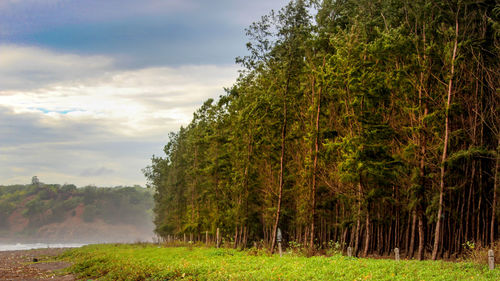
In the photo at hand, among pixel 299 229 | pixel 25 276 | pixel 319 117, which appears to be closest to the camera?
pixel 25 276

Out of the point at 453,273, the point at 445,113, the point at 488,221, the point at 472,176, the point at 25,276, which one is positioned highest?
the point at 445,113

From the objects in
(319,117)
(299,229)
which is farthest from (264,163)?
(319,117)

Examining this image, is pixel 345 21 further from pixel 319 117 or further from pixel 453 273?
pixel 453 273

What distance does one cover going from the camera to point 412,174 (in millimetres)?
24484

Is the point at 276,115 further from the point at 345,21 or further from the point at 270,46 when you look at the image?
the point at 345,21

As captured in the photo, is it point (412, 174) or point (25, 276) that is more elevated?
point (412, 174)

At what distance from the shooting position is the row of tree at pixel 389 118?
23.8 meters

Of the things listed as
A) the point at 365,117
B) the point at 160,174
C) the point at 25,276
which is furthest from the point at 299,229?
the point at 160,174

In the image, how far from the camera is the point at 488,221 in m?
25.2

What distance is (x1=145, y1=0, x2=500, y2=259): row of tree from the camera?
939 inches

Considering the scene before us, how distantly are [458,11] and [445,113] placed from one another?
5.83 meters

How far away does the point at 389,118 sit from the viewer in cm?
2664

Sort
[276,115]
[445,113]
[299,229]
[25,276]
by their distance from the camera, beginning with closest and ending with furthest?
[445,113] → [25,276] → [276,115] → [299,229]

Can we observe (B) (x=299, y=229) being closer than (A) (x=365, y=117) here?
No
